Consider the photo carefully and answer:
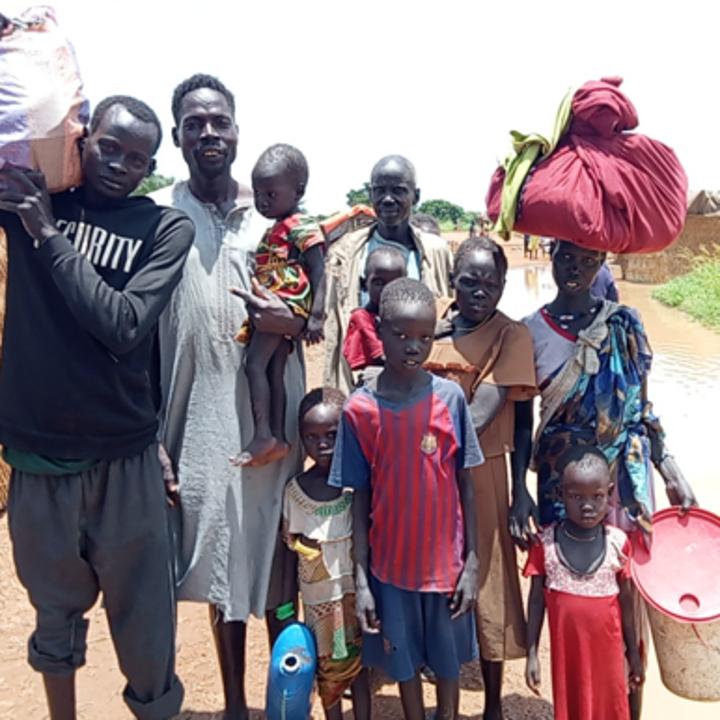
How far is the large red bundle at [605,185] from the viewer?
85.8 inches

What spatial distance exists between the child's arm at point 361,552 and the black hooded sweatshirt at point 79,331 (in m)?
0.71

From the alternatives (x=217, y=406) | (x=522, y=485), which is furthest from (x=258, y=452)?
(x=522, y=485)

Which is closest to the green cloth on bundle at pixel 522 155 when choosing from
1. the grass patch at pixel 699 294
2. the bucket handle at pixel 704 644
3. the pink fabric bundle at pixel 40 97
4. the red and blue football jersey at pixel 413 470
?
the red and blue football jersey at pixel 413 470

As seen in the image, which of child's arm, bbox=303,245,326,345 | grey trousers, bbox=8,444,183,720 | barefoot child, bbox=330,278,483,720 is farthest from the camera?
child's arm, bbox=303,245,326,345

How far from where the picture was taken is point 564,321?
244 centimetres

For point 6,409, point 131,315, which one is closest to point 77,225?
point 131,315

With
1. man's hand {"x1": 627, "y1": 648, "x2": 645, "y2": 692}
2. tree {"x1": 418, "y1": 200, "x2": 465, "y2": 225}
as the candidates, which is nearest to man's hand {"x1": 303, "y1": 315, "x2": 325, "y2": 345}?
man's hand {"x1": 627, "y1": 648, "x2": 645, "y2": 692}

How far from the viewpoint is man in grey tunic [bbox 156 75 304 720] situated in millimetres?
2441

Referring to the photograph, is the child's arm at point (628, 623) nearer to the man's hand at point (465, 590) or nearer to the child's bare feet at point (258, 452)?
the man's hand at point (465, 590)

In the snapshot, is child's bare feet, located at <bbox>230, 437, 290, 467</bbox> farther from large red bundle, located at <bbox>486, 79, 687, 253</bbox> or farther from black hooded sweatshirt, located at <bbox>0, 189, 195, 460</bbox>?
large red bundle, located at <bbox>486, 79, 687, 253</bbox>

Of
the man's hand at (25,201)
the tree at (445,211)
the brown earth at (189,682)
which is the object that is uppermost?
the man's hand at (25,201)

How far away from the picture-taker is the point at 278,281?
7.95ft

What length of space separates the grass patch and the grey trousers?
36.2 ft

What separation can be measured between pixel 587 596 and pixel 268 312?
1.26m
